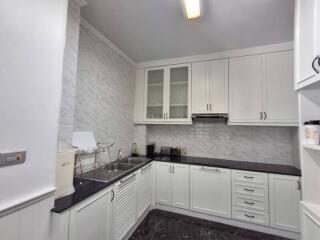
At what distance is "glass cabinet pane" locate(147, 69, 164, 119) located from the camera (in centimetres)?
303

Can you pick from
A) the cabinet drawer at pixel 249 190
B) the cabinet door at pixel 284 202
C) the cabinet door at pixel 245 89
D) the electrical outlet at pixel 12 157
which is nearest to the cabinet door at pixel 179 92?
the cabinet door at pixel 245 89

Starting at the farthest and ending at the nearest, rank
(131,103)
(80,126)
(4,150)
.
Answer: (131,103), (80,126), (4,150)

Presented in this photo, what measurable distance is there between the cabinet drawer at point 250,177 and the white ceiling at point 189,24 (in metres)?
1.83

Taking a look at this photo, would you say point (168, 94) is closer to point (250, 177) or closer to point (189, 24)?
point (189, 24)

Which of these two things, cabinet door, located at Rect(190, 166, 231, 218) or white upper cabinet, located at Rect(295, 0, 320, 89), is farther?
cabinet door, located at Rect(190, 166, 231, 218)

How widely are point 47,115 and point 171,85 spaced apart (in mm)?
2177

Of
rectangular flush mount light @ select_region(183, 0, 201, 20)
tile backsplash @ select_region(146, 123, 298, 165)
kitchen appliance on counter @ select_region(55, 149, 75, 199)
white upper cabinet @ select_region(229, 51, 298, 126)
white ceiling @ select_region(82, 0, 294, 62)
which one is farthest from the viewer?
tile backsplash @ select_region(146, 123, 298, 165)

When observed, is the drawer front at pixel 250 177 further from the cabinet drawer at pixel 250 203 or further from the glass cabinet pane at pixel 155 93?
the glass cabinet pane at pixel 155 93

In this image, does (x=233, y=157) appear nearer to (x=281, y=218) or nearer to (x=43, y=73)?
(x=281, y=218)

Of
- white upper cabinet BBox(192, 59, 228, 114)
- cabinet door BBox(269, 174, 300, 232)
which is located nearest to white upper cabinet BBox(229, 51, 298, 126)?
white upper cabinet BBox(192, 59, 228, 114)

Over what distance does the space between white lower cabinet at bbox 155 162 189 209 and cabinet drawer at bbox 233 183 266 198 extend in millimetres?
704

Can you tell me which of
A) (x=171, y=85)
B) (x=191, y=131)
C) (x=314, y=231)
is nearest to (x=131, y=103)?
(x=171, y=85)

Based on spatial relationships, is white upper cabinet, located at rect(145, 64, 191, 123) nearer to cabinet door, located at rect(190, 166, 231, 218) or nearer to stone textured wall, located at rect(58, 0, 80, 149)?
cabinet door, located at rect(190, 166, 231, 218)

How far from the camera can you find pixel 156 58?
294cm
